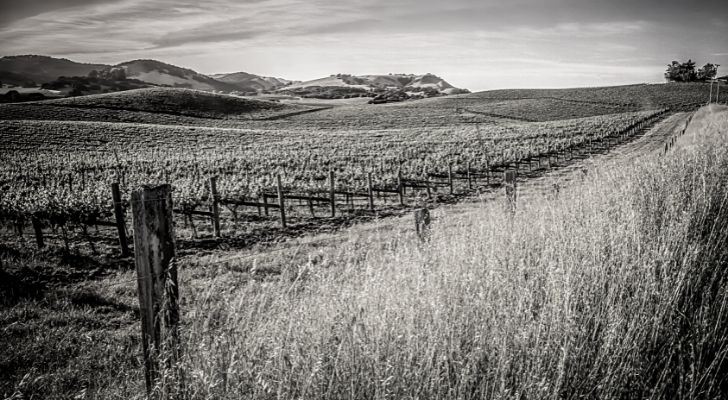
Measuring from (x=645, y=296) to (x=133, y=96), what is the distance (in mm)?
96509

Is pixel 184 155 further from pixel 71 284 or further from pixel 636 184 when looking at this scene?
pixel 636 184

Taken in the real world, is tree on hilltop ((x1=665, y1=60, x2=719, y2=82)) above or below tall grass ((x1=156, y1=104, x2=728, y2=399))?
above

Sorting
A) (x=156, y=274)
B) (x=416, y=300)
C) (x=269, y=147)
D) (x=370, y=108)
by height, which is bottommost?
(x=269, y=147)

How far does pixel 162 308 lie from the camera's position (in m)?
3.07

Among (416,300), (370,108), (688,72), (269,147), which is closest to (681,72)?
(688,72)

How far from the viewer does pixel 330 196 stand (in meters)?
17.0

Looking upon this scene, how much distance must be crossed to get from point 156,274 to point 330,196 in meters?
13.9

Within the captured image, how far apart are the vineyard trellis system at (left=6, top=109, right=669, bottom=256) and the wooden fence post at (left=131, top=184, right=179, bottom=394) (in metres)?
8.78

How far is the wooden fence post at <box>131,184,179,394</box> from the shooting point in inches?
118

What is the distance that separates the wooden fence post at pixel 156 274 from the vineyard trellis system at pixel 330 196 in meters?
8.78

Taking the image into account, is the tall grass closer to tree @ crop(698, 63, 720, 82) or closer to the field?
the field

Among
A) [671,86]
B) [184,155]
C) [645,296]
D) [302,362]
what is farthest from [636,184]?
[671,86]

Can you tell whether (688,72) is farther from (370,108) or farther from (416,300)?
(416,300)

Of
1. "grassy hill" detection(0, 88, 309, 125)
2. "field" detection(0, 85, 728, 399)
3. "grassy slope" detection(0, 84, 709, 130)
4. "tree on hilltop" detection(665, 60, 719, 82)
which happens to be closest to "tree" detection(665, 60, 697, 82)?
"tree on hilltop" detection(665, 60, 719, 82)
